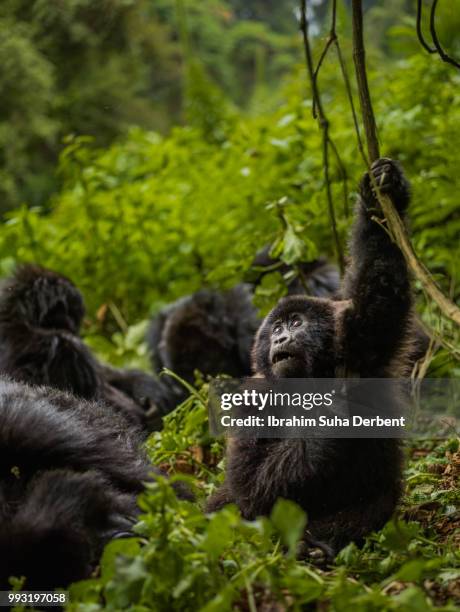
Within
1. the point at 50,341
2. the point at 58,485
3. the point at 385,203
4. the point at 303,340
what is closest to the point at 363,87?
the point at 385,203

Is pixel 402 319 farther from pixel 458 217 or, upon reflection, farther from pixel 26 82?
pixel 26 82

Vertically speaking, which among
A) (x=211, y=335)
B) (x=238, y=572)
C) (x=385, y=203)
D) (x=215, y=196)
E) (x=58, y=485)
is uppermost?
(x=385, y=203)

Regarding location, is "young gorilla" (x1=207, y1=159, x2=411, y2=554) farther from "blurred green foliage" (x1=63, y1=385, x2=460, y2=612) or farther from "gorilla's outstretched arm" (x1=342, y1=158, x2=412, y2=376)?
"blurred green foliage" (x1=63, y1=385, x2=460, y2=612)

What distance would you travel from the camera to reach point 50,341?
4.80m

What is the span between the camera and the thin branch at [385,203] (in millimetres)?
2502

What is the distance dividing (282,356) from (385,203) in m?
0.65

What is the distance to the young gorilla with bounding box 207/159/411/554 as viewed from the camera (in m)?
2.74

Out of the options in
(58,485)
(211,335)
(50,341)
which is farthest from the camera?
(211,335)

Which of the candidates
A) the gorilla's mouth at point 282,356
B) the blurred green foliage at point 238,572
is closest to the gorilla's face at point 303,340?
the gorilla's mouth at point 282,356

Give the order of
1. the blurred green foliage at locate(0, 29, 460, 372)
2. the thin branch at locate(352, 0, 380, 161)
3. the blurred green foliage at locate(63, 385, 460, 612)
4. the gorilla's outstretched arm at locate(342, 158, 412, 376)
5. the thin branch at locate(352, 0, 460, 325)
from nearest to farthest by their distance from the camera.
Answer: the blurred green foliage at locate(63, 385, 460, 612) < the thin branch at locate(352, 0, 460, 325) < the thin branch at locate(352, 0, 380, 161) < the gorilla's outstretched arm at locate(342, 158, 412, 376) < the blurred green foliage at locate(0, 29, 460, 372)

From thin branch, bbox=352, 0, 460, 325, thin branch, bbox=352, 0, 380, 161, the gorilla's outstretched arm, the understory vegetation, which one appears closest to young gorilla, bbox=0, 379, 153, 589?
the understory vegetation

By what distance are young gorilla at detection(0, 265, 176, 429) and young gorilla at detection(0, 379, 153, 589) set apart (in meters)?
1.99

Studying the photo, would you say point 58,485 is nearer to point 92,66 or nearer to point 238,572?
point 238,572

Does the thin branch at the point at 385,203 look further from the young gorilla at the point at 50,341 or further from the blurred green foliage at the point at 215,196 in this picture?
the young gorilla at the point at 50,341
